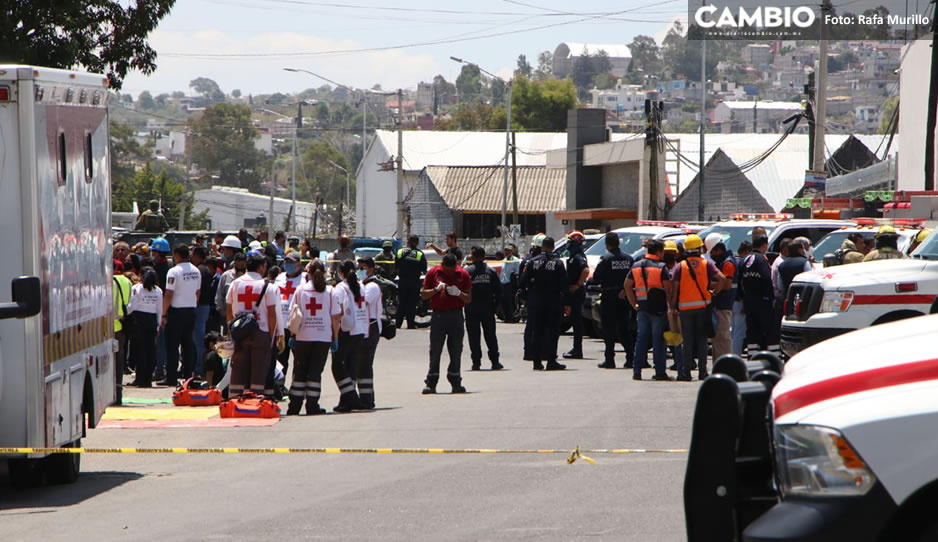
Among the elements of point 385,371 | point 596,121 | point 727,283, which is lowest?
point 385,371

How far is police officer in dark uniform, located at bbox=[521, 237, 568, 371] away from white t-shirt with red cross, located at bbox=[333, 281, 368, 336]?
12.8 ft

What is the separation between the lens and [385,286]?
1102 inches

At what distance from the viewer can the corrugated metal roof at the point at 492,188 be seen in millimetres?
75000

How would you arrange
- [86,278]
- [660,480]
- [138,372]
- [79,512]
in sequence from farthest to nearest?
[138,372] < [86,278] < [660,480] < [79,512]

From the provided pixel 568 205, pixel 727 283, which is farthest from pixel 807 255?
pixel 568 205

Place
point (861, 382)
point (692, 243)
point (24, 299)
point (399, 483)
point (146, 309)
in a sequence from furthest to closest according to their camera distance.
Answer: point (146, 309)
point (692, 243)
point (399, 483)
point (24, 299)
point (861, 382)

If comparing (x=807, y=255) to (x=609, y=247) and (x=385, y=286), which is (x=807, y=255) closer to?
(x=609, y=247)

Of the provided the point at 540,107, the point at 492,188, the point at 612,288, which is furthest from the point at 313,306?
the point at 540,107

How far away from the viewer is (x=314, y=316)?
14273 millimetres

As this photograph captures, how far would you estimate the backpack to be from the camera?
14912 mm

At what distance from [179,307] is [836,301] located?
885cm

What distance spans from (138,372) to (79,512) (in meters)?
9.39

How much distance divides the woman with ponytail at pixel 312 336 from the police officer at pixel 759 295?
20.2 feet

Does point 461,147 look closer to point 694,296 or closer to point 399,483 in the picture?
point 694,296
